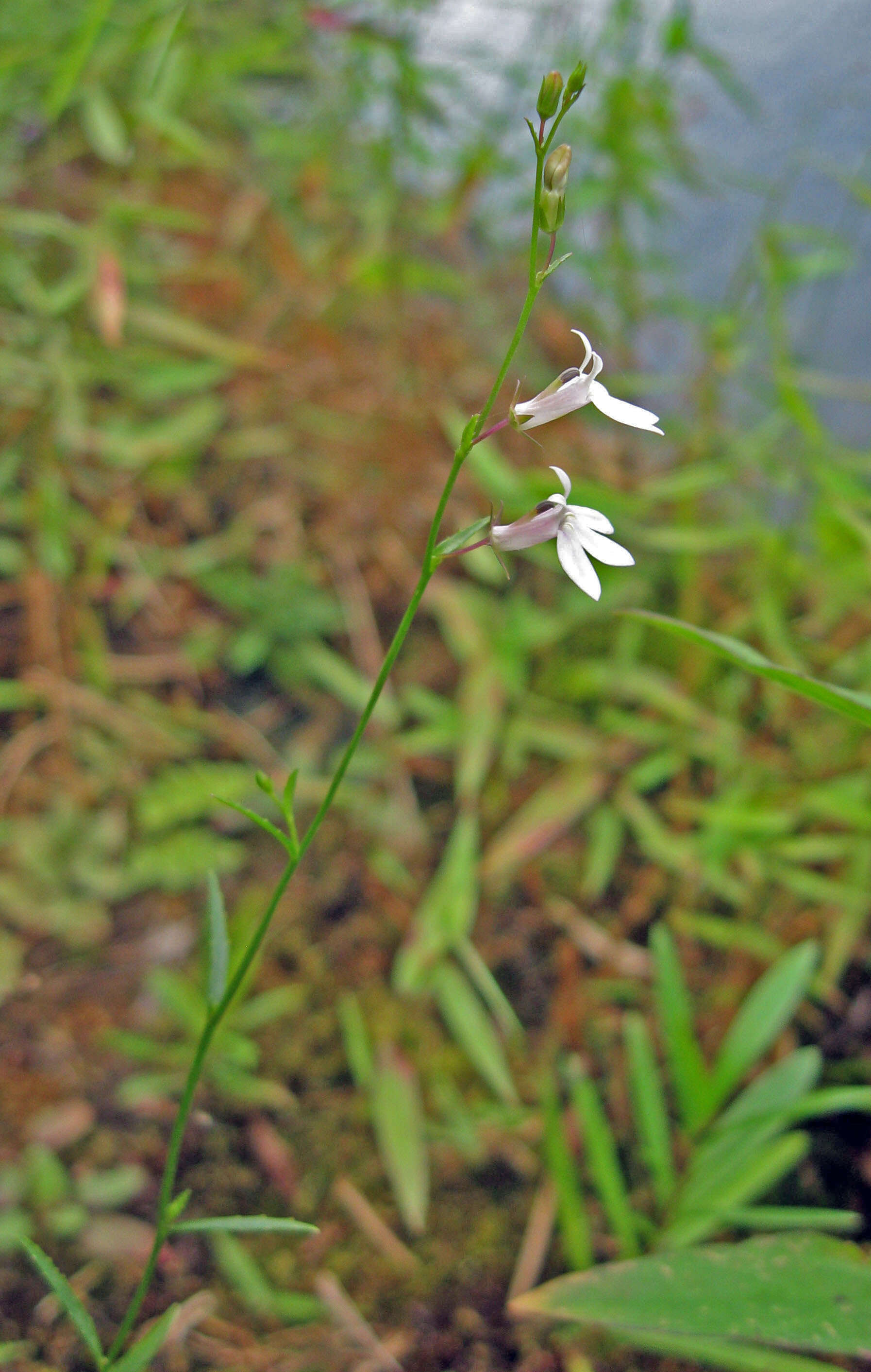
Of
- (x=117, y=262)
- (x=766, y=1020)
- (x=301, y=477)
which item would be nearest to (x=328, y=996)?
(x=766, y=1020)

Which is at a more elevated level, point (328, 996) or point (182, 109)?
point (182, 109)

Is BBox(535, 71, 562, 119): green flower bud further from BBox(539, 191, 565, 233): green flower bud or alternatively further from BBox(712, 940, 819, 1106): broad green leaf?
BBox(712, 940, 819, 1106): broad green leaf

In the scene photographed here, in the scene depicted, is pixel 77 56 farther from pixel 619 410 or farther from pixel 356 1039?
pixel 356 1039

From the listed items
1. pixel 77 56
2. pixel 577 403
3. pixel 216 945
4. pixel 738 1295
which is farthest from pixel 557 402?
pixel 77 56

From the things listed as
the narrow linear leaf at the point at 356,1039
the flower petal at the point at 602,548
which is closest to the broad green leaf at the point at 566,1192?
the narrow linear leaf at the point at 356,1039

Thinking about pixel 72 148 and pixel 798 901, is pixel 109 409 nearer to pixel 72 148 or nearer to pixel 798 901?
pixel 72 148

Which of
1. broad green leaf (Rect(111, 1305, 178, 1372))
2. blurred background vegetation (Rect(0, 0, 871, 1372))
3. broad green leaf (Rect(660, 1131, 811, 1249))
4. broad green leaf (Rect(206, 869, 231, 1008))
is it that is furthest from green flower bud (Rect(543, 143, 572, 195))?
broad green leaf (Rect(660, 1131, 811, 1249))

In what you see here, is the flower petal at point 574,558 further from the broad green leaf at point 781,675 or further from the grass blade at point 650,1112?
the grass blade at point 650,1112
